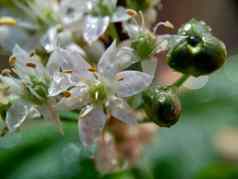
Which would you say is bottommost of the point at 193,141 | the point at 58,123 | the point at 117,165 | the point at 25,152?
the point at 193,141

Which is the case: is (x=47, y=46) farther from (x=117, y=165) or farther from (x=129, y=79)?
(x=117, y=165)

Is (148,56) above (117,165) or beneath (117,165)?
above

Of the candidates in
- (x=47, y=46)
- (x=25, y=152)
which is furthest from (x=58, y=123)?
(x=25, y=152)

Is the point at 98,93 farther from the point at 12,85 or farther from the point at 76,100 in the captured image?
the point at 12,85

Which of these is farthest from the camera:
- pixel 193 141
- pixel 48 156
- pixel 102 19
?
pixel 193 141

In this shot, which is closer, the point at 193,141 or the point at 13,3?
the point at 13,3

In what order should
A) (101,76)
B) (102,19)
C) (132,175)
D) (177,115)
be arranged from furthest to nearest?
1. (132,175)
2. (102,19)
3. (101,76)
4. (177,115)

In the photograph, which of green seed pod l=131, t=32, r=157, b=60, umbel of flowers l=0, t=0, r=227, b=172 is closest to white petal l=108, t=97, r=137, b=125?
umbel of flowers l=0, t=0, r=227, b=172

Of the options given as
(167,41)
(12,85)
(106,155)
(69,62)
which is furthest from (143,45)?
(106,155)
